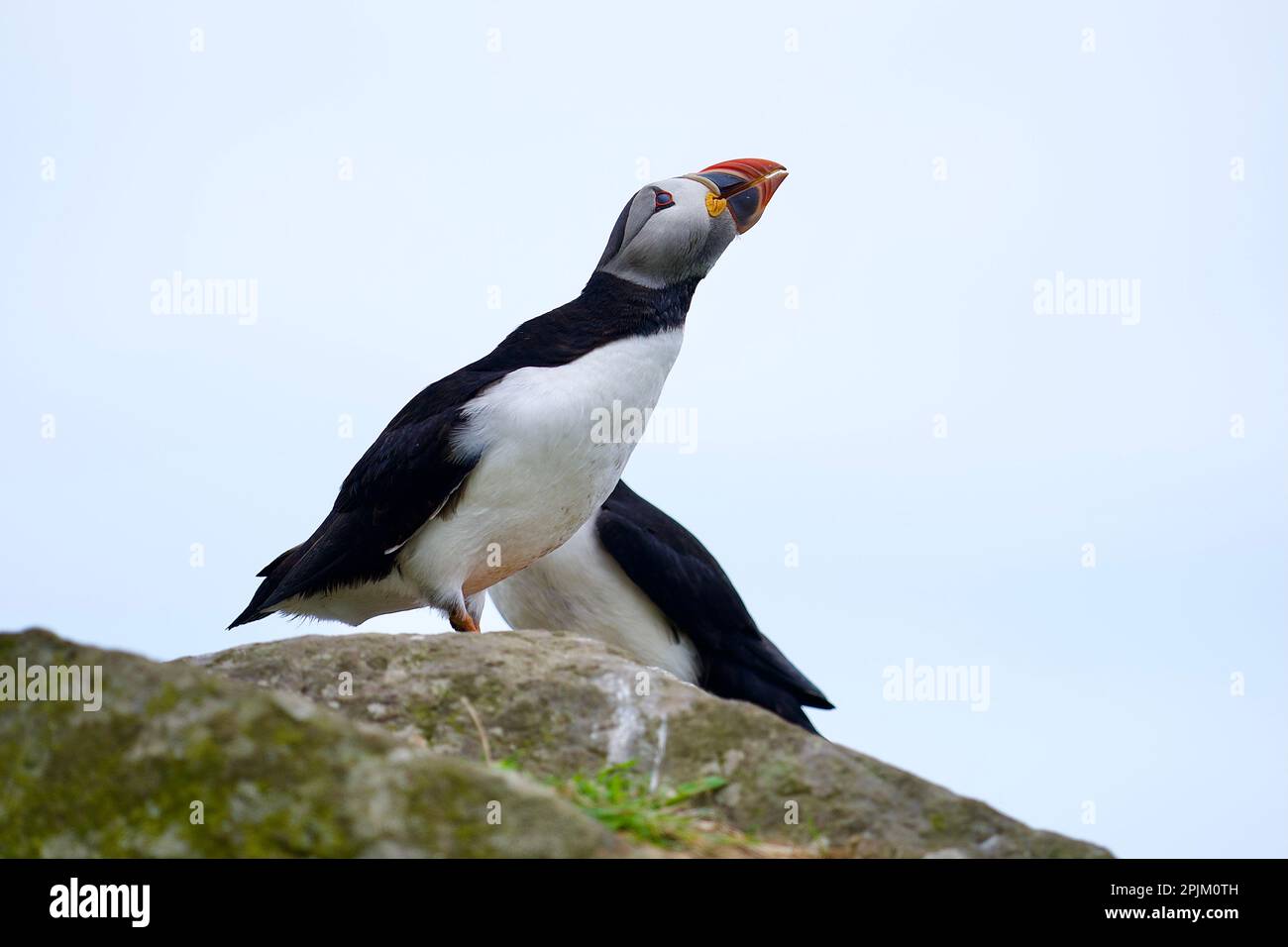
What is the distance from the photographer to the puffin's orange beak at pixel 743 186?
815cm

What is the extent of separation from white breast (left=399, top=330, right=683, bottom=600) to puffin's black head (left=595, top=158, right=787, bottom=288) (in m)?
0.63

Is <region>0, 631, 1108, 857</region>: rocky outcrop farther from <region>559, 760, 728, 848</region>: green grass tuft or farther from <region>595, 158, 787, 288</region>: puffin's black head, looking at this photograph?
<region>595, 158, 787, 288</region>: puffin's black head

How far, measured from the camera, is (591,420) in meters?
7.02

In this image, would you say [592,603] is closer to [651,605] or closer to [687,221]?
[651,605]

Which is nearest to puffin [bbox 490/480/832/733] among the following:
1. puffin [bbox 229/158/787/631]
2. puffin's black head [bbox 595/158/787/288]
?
puffin [bbox 229/158/787/631]

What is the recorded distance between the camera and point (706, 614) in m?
9.11

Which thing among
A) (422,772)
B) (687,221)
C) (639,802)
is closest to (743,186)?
(687,221)

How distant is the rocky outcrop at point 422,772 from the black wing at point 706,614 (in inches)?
155

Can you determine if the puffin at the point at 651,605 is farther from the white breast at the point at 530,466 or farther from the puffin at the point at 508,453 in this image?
the white breast at the point at 530,466

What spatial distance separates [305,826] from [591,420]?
13.1 ft

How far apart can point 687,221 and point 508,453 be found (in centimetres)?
173
